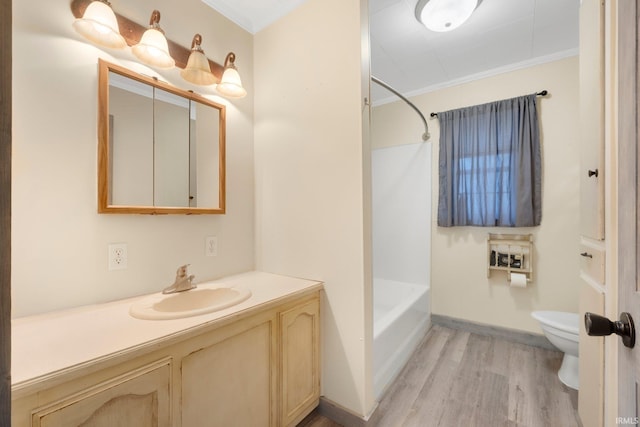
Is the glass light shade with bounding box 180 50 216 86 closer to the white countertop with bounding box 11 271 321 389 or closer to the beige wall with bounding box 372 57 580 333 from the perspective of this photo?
the white countertop with bounding box 11 271 321 389

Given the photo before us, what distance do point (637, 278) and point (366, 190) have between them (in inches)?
40.7

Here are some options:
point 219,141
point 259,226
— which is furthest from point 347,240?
point 219,141

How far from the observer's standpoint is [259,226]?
6.30ft

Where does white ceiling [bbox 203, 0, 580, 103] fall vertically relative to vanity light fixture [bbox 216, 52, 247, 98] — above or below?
above

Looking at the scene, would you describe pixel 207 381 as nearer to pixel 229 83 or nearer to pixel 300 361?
pixel 300 361

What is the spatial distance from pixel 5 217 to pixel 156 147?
1.19m

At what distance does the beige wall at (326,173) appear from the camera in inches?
57.3

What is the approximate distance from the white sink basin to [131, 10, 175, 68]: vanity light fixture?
121 centimetres

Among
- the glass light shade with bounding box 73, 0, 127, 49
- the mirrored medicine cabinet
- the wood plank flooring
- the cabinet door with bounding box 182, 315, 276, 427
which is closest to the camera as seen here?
the cabinet door with bounding box 182, 315, 276, 427

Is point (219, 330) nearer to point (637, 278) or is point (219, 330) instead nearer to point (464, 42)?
point (637, 278)

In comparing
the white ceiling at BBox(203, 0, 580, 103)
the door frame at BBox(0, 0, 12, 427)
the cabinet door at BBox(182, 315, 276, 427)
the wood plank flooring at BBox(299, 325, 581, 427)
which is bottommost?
the wood plank flooring at BBox(299, 325, 581, 427)

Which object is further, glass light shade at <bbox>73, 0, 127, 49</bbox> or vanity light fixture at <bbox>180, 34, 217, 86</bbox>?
vanity light fixture at <bbox>180, 34, 217, 86</bbox>

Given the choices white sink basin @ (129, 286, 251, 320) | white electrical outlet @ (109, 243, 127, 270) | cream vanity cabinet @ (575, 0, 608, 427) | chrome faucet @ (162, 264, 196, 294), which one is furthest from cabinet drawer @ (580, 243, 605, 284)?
white electrical outlet @ (109, 243, 127, 270)

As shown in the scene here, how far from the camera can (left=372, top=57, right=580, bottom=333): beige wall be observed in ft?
7.32
